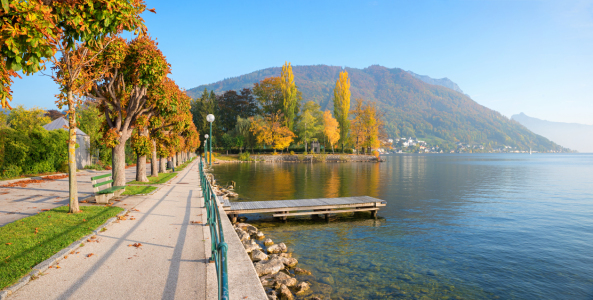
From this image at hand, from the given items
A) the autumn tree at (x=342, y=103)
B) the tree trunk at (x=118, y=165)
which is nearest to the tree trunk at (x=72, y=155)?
the tree trunk at (x=118, y=165)

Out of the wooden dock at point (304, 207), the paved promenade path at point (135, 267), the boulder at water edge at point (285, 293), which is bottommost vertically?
the boulder at water edge at point (285, 293)

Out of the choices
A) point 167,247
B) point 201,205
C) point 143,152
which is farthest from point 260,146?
point 167,247

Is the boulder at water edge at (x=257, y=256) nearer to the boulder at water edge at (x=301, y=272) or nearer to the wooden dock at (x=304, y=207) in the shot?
the boulder at water edge at (x=301, y=272)

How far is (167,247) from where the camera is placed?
736cm

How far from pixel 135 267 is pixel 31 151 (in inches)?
926

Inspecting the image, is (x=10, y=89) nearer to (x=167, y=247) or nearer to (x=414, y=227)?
(x=167, y=247)

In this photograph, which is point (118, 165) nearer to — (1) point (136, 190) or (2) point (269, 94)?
(1) point (136, 190)

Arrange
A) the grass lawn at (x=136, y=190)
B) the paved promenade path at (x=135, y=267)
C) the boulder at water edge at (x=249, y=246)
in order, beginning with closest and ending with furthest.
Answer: the paved promenade path at (x=135, y=267) → the boulder at water edge at (x=249, y=246) → the grass lawn at (x=136, y=190)

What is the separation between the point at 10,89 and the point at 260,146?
7465 cm

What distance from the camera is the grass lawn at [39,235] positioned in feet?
18.8

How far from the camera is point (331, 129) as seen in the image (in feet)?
267

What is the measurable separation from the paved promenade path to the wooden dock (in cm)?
489

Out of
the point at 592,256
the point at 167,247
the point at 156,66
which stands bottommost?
the point at 592,256

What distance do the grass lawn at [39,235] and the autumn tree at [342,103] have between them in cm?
7424
